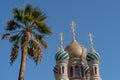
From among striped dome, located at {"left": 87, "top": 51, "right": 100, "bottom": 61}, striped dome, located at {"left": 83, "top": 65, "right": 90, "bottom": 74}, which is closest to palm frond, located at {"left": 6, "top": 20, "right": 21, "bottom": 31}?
striped dome, located at {"left": 87, "top": 51, "right": 100, "bottom": 61}

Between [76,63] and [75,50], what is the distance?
2493 mm

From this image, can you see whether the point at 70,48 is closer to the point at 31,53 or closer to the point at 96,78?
the point at 96,78

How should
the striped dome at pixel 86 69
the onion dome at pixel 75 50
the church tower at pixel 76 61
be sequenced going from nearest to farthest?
the church tower at pixel 76 61 → the striped dome at pixel 86 69 → the onion dome at pixel 75 50

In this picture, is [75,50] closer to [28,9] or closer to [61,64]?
[61,64]

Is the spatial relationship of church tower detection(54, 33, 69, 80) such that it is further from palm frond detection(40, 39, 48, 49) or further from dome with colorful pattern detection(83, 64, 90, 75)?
palm frond detection(40, 39, 48, 49)

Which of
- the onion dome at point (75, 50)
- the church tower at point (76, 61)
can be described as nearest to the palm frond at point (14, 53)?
the church tower at point (76, 61)

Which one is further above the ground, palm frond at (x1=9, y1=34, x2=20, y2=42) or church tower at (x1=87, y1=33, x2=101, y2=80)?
church tower at (x1=87, y1=33, x2=101, y2=80)

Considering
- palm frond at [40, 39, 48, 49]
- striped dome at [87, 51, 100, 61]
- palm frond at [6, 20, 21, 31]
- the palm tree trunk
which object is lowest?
the palm tree trunk

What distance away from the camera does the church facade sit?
5091 cm

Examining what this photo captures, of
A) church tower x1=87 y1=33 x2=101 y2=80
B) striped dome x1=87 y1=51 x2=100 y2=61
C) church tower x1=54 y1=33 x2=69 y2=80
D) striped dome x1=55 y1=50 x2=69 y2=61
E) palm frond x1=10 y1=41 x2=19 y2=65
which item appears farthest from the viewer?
striped dome x1=87 y1=51 x2=100 y2=61

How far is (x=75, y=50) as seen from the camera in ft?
179

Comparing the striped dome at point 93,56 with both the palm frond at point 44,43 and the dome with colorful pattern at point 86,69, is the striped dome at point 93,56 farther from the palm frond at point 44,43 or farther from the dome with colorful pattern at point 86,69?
the palm frond at point 44,43

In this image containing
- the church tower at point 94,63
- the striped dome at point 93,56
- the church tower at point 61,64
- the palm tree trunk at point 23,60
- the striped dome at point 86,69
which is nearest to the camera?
the palm tree trunk at point 23,60

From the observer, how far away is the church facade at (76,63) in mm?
50906
